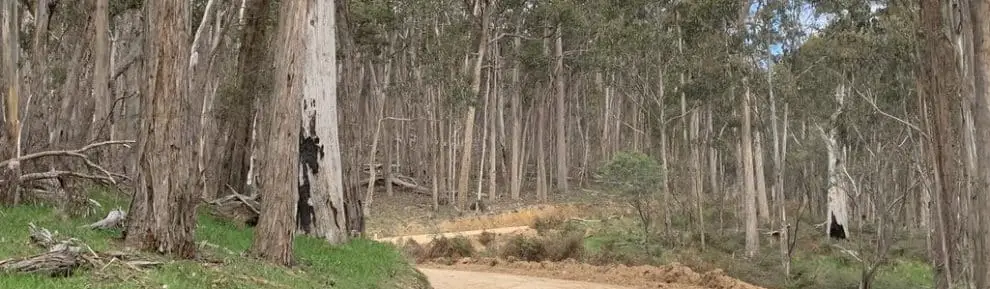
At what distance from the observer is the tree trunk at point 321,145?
1080 cm

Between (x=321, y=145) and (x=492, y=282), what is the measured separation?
12.5ft

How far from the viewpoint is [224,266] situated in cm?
702

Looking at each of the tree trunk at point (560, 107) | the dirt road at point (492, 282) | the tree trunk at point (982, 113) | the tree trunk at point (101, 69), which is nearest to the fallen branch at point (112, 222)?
the tree trunk at point (101, 69)

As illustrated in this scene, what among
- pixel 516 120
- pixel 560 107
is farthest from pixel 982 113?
pixel 560 107

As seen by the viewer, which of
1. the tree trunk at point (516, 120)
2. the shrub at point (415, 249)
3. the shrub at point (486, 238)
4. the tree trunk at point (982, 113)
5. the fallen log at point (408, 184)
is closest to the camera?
the tree trunk at point (982, 113)

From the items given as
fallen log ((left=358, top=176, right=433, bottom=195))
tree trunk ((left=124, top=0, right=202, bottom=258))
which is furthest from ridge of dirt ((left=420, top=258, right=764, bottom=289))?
fallen log ((left=358, top=176, right=433, bottom=195))

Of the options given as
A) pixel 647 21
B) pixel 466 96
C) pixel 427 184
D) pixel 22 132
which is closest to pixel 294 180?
pixel 22 132

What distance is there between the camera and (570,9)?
30.0 m

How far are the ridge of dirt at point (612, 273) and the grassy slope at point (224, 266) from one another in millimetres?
4668

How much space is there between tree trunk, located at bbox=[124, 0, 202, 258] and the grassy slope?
304 millimetres

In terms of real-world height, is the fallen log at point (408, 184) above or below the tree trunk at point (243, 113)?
below

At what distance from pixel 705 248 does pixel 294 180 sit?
16.2 metres

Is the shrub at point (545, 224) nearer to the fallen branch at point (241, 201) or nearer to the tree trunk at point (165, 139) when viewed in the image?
the fallen branch at point (241, 201)

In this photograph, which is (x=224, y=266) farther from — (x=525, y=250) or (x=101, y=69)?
(x=525, y=250)
